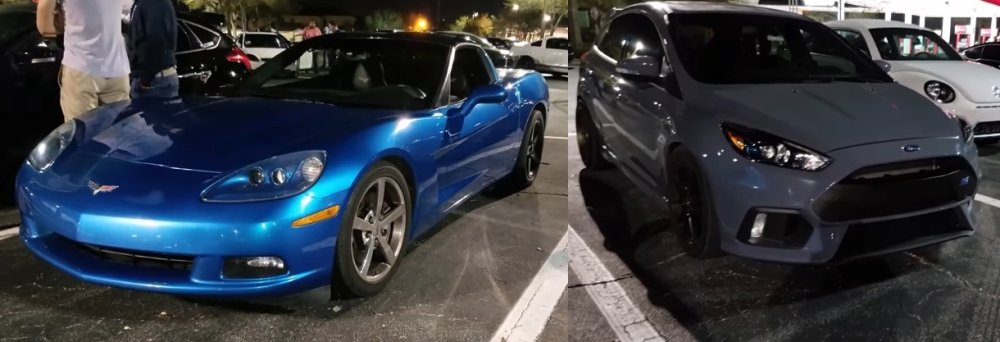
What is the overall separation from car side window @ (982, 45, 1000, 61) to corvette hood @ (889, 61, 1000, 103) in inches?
81.1

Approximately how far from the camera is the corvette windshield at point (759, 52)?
11.1 ft

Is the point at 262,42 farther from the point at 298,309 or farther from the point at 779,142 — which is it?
the point at 779,142

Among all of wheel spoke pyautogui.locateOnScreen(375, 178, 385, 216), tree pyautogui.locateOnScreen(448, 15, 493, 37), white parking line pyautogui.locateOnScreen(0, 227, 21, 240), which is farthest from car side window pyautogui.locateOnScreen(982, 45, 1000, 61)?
tree pyautogui.locateOnScreen(448, 15, 493, 37)

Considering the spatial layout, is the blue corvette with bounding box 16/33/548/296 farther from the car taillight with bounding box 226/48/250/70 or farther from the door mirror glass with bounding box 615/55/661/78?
the car taillight with bounding box 226/48/250/70

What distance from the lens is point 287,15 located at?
117ft

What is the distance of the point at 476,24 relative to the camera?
4500 centimetres

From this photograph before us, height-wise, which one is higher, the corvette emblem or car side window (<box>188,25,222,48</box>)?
car side window (<box>188,25,222,48</box>)

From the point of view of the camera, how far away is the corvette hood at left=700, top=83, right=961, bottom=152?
2746mm

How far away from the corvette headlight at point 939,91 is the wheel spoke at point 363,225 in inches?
207

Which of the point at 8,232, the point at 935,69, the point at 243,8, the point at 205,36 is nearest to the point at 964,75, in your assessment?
the point at 935,69

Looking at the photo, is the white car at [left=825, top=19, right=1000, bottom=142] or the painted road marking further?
the white car at [left=825, top=19, right=1000, bottom=142]

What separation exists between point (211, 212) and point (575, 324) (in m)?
1.37

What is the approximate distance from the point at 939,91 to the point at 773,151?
161 inches

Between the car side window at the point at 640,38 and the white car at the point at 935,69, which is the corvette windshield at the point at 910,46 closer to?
the white car at the point at 935,69
